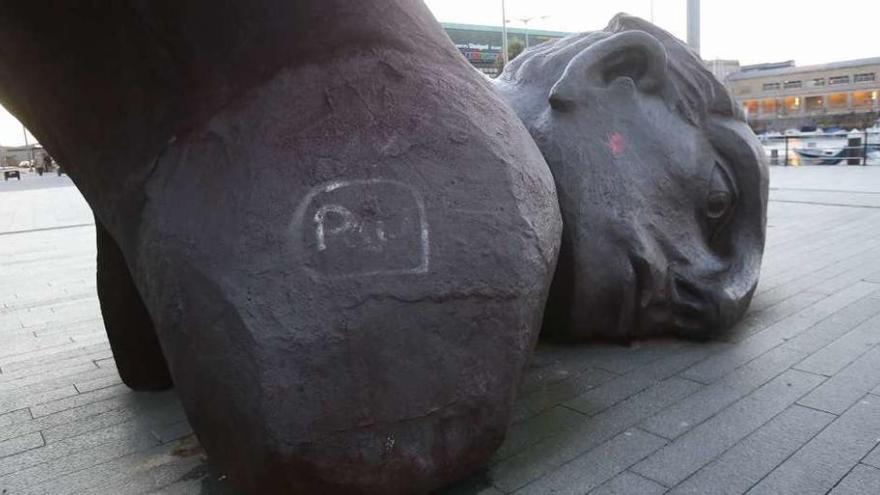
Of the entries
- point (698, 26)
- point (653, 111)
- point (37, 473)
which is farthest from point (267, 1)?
point (698, 26)

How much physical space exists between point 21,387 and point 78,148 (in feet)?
6.31

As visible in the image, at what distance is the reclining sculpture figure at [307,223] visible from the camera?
2084 millimetres

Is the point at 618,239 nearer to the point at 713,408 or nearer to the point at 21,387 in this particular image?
the point at 713,408

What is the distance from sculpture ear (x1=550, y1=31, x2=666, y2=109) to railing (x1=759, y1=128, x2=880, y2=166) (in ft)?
48.7

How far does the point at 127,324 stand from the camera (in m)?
3.49

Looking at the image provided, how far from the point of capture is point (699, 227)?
4.09m

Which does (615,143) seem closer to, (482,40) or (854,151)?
(854,151)

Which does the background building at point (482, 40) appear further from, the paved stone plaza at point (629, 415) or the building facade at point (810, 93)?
the paved stone plaza at point (629, 415)

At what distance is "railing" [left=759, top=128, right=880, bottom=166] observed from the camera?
1666 centimetres

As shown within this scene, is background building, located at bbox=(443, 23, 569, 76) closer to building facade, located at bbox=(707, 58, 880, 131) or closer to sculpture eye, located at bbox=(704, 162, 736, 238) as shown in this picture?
Result: building facade, located at bbox=(707, 58, 880, 131)

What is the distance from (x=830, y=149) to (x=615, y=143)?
55.9 feet

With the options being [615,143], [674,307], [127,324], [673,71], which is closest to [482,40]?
[673,71]

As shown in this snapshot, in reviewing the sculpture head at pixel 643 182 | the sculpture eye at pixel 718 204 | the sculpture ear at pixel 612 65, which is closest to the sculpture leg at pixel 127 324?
the sculpture head at pixel 643 182

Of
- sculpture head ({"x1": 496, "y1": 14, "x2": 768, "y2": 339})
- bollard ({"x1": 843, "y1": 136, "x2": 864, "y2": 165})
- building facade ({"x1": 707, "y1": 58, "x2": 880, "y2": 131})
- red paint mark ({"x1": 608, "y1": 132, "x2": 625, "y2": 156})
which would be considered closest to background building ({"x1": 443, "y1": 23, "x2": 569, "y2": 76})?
building facade ({"x1": 707, "y1": 58, "x2": 880, "y2": 131})
